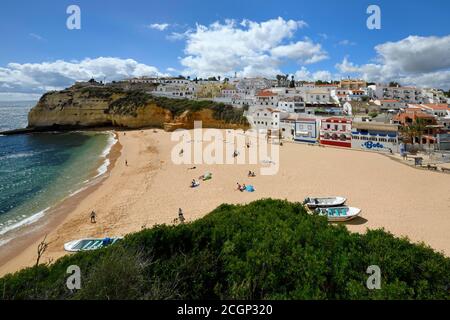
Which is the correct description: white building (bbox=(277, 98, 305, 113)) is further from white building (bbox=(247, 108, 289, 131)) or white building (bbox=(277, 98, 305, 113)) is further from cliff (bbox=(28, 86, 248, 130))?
cliff (bbox=(28, 86, 248, 130))

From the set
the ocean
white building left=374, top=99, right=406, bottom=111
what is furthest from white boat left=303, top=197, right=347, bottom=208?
white building left=374, top=99, right=406, bottom=111

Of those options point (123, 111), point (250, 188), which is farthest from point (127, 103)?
point (250, 188)

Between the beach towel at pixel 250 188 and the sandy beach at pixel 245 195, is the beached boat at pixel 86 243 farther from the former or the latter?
the beach towel at pixel 250 188

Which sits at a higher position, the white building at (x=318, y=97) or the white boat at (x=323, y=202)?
the white building at (x=318, y=97)

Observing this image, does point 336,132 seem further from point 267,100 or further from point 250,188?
point 267,100

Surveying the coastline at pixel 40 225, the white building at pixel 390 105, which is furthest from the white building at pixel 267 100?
the coastline at pixel 40 225
